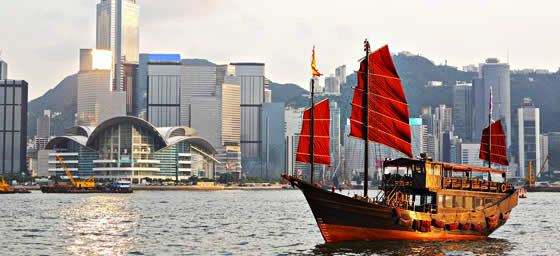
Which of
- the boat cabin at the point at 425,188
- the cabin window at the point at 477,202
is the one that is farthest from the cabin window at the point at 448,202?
the cabin window at the point at 477,202

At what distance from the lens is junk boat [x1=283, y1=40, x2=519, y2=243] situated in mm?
57156

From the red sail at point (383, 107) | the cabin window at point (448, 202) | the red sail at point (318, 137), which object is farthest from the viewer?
the red sail at point (318, 137)

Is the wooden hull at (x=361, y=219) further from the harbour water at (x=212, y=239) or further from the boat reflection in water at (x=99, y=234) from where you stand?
the boat reflection in water at (x=99, y=234)

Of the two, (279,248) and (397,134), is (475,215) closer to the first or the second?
(397,134)

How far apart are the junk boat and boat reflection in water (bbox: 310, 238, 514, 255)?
458 millimetres

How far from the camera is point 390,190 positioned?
59.5m

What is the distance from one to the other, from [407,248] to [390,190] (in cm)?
466

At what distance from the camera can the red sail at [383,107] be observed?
2397 inches

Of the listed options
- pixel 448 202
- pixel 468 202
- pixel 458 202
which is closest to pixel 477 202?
pixel 468 202

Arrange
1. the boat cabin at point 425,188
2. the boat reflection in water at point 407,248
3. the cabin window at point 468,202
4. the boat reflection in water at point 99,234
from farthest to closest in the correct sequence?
the cabin window at point 468,202 < the boat cabin at point 425,188 < the boat reflection in water at point 99,234 < the boat reflection in water at point 407,248

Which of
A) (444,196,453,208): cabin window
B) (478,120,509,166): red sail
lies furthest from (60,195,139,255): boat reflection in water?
(478,120,509,166): red sail

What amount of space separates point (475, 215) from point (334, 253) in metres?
13.7

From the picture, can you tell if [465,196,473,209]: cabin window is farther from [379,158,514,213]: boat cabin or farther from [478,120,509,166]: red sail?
[478,120,509,166]: red sail

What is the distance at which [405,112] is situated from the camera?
61.3m
